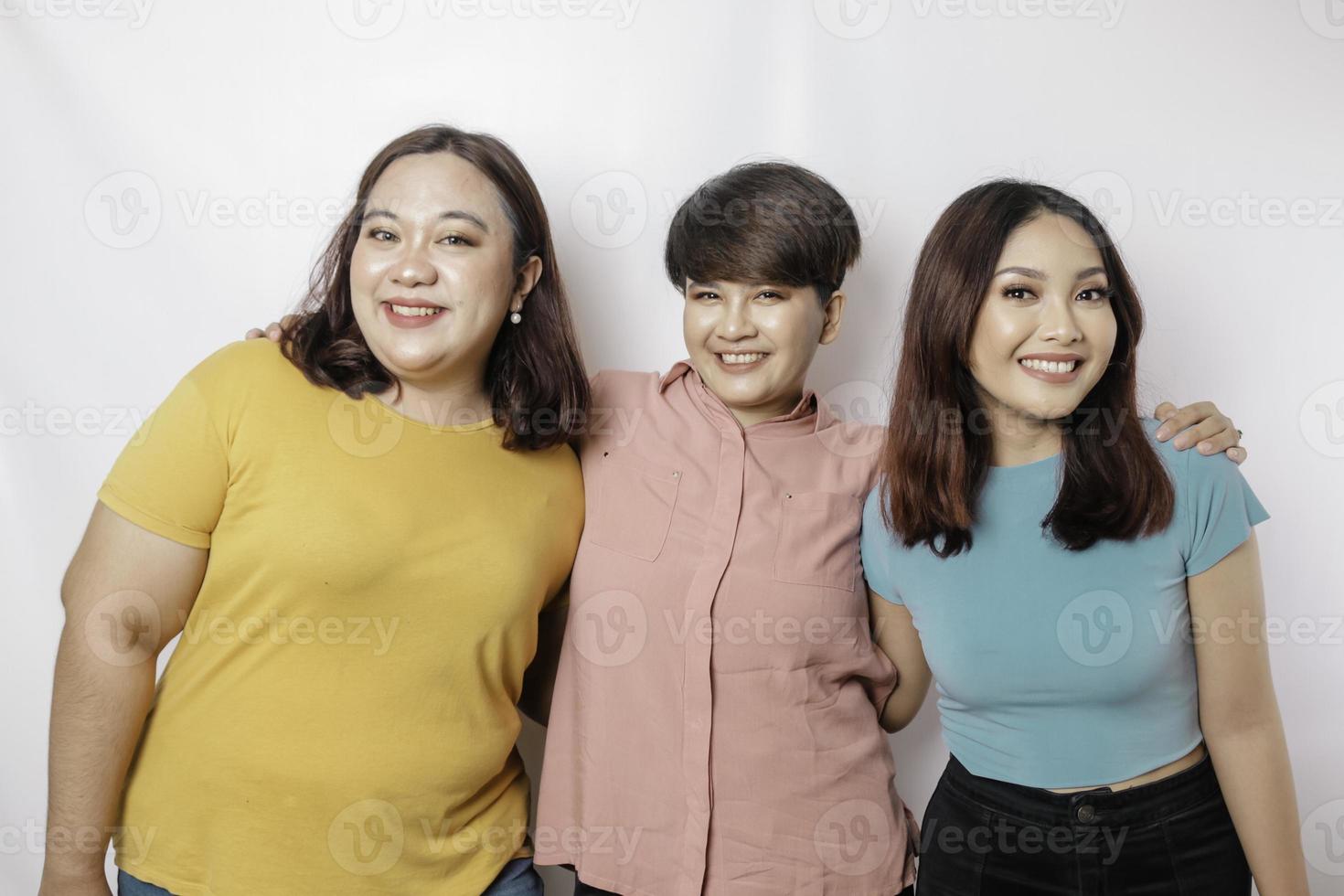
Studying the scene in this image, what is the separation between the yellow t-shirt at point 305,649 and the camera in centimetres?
149

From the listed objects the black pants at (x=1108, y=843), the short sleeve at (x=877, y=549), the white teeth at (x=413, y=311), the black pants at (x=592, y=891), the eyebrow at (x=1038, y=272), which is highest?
the eyebrow at (x=1038, y=272)

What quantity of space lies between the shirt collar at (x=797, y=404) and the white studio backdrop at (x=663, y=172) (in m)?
0.43

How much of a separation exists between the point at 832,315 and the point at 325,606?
3.31 ft

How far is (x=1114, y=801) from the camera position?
160 centimetres

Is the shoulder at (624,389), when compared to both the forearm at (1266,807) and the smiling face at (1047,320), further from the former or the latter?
the forearm at (1266,807)

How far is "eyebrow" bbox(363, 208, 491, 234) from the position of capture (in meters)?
1.65

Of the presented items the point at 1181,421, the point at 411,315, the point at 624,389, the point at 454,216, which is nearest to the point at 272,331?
the point at 411,315

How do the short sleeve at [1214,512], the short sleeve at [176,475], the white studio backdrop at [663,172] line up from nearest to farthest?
the short sleeve at [176,475], the short sleeve at [1214,512], the white studio backdrop at [663,172]

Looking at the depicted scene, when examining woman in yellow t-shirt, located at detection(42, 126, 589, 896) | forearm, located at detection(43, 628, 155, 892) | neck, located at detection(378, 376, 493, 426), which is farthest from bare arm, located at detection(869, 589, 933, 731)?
forearm, located at detection(43, 628, 155, 892)

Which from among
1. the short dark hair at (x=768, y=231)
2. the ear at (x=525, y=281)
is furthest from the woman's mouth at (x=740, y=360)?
the ear at (x=525, y=281)

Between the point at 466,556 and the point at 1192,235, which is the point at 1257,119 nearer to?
the point at 1192,235

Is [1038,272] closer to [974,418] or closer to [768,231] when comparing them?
[974,418]

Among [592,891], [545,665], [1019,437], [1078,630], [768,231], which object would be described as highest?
[768,231]

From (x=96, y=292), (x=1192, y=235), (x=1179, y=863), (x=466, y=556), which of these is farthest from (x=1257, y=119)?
(x=96, y=292)
